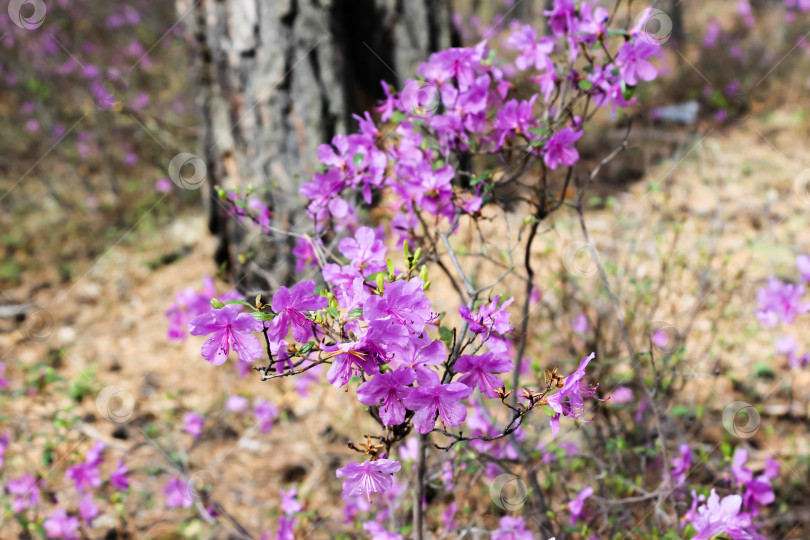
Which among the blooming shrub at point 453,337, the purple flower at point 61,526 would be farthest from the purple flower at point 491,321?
the purple flower at point 61,526

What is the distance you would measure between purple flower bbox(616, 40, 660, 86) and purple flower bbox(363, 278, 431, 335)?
0.75 m

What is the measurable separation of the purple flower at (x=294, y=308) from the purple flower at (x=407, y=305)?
0.12 meters

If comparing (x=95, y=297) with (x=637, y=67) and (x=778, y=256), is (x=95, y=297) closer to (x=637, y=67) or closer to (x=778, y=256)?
(x=637, y=67)

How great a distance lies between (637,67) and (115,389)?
114 inches

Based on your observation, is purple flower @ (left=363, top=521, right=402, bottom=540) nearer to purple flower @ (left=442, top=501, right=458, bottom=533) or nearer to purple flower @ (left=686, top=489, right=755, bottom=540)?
purple flower @ (left=442, top=501, right=458, bottom=533)

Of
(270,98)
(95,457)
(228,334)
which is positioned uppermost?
(270,98)

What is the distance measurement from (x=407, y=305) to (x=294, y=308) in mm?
177

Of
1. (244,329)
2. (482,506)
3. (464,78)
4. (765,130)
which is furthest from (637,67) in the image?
(765,130)

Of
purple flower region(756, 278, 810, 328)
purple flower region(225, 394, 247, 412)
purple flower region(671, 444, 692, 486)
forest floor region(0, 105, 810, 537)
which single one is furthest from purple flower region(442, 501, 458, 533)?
purple flower region(756, 278, 810, 328)

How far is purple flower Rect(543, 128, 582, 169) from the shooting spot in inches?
46.7

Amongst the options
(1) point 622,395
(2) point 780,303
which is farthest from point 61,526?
(2) point 780,303

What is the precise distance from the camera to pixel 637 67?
46.8 inches

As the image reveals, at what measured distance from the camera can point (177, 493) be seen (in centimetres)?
205

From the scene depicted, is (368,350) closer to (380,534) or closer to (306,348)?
(306,348)
